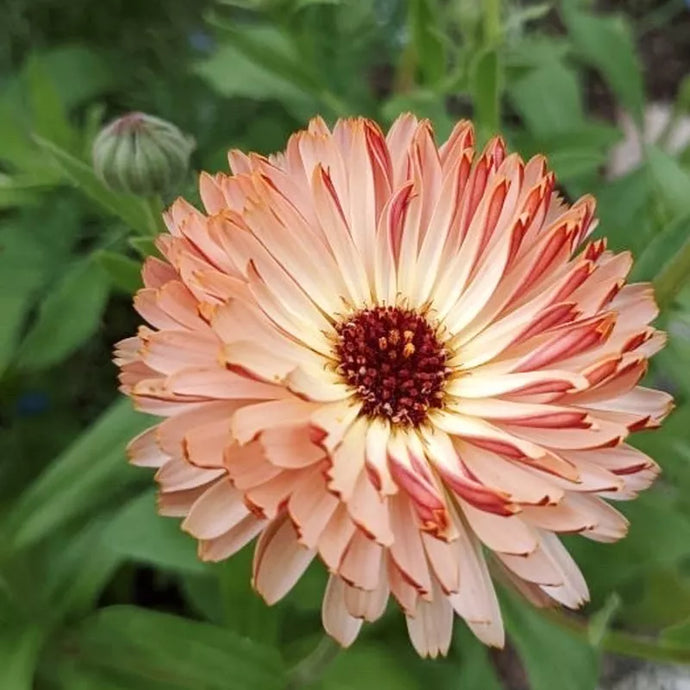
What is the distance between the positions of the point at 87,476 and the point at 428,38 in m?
0.52

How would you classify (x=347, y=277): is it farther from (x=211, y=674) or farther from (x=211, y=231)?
(x=211, y=674)

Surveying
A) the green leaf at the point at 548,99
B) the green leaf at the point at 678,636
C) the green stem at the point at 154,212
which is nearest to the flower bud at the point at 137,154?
the green stem at the point at 154,212

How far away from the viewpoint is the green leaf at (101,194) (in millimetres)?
844

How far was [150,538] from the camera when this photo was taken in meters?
0.90

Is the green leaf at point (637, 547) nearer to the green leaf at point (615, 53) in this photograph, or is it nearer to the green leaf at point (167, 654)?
the green leaf at point (167, 654)

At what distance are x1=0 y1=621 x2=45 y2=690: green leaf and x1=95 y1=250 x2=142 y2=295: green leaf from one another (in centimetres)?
30

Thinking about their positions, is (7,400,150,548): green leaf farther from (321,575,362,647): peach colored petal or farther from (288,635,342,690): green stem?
(321,575,362,647): peach colored petal

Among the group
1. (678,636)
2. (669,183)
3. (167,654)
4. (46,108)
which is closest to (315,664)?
(167,654)

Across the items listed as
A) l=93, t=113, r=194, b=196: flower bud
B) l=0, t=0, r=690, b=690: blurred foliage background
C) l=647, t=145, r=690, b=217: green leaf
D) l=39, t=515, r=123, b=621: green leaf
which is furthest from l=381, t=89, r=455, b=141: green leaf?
l=39, t=515, r=123, b=621: green leaf

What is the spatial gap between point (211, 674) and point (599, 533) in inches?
15.5

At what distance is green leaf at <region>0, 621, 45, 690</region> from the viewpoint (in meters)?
0.86

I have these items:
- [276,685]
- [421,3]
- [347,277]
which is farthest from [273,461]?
[421,3]

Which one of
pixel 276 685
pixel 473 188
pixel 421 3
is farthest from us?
pixel 421 3

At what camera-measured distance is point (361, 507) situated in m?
0.56
